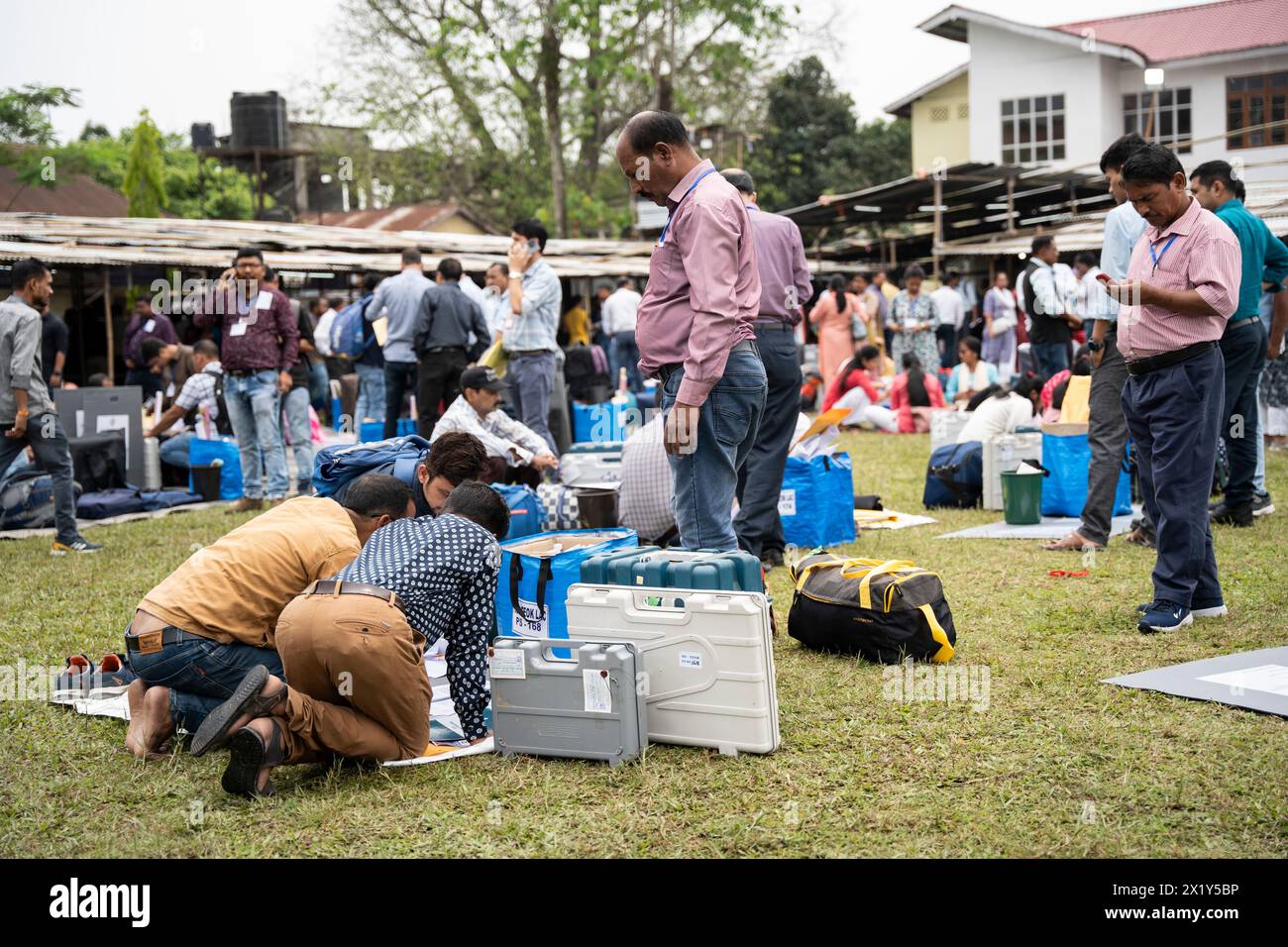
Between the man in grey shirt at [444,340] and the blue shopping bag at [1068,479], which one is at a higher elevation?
the man in grey shirt at [444,340]

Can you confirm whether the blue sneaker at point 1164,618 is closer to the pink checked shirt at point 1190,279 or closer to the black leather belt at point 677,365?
the pink checked shirt at point 1190,279

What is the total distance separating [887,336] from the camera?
19.3 meters

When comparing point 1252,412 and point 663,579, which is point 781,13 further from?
point 663,579

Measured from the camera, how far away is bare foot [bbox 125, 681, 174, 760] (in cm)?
401

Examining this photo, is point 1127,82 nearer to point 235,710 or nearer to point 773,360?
point 773,360

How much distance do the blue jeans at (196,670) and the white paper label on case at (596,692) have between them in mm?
1001

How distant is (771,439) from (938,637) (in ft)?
5.87

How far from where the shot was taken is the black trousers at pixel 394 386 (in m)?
10.6

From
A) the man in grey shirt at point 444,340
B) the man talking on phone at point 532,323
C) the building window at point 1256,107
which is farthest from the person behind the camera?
the building window at point 1256,107

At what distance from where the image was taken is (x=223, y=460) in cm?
1068

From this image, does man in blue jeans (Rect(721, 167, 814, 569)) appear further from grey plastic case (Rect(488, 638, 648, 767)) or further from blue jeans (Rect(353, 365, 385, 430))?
blue jeans (Rect(353, 365, 385, 430))

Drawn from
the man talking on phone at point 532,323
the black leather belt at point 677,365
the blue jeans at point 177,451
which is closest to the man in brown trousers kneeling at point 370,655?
the black leather belt at point 677,365

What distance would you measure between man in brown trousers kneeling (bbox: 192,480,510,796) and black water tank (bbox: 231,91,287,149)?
3146cm
